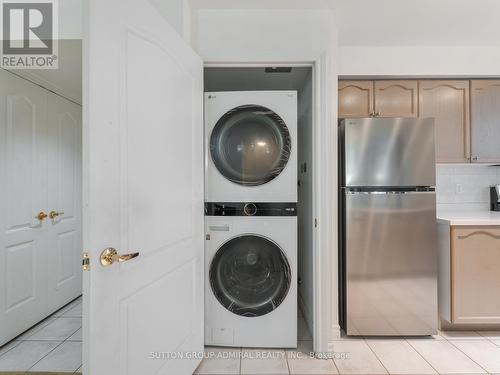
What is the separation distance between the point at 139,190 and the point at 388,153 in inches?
69.9

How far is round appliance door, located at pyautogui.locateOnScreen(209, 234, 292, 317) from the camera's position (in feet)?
6.09

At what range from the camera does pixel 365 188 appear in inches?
79.8

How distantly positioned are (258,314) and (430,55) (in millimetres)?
2598

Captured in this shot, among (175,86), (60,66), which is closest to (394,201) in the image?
(175,86)

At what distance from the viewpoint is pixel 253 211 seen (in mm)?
1846

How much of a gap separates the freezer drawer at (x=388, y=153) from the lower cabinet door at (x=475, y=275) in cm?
54

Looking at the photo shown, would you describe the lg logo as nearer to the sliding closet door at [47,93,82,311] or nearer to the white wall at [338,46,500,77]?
the sliding closet door at [47,93,82,311]

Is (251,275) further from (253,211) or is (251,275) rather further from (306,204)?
(306,204)

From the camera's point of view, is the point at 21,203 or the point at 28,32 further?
the point at 21,203

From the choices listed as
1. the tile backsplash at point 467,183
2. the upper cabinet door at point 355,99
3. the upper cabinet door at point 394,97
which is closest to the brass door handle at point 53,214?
the upper cabinet door at point 355,99

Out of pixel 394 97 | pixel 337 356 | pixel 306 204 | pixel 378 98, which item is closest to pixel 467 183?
pixel 394 97

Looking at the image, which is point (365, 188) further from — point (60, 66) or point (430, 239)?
point (60, 66)

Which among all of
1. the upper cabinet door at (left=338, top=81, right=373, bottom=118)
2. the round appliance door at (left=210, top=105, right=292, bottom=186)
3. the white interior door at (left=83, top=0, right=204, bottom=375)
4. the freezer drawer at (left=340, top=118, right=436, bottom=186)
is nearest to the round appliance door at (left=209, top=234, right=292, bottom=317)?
the white interior door at (left=83, top=0, right=204, bottom=375)

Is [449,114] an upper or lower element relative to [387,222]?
upper
